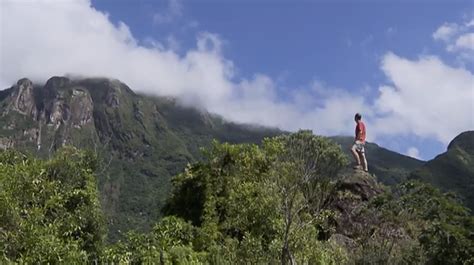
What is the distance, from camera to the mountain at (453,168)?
8557 centimetres

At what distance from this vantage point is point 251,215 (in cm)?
1490

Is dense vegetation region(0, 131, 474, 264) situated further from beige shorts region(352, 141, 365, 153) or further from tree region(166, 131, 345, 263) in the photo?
beige shorts region(352, 141, 365, 153)

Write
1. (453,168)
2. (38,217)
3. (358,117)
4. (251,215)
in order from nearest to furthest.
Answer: (38,217), (251,215), (358,117), (453,168)

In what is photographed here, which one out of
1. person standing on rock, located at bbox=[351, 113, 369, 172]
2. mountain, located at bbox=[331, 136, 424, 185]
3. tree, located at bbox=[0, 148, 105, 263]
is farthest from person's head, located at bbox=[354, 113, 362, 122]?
mountain, located at bbox=[331, 136, 424, 185]

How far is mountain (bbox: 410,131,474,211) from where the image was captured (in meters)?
85.6

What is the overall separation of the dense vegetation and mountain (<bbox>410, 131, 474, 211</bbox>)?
59.9 m

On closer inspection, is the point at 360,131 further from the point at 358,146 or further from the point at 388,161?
the point at 388,161

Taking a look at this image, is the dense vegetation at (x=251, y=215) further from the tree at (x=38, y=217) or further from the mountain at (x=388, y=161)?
the mountain at (x=388, y=161)

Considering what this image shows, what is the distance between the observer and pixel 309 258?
Result: 557 inches

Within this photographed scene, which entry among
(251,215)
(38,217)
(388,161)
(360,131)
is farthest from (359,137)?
(388,161)

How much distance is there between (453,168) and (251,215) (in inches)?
3563

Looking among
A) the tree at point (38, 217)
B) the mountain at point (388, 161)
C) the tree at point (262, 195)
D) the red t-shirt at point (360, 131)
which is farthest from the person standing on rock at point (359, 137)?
the mountain at point (388, 161)

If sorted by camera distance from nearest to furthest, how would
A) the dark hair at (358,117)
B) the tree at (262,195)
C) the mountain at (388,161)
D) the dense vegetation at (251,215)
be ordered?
the dense vegetation at (251,215)
the tree at (262,195)
the dark hair at (358,117)
the mountain at (388,161)

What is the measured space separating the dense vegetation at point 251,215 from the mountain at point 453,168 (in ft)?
197
